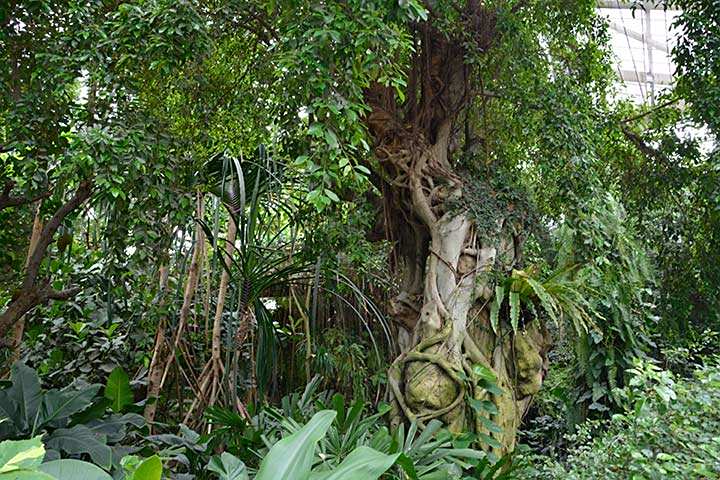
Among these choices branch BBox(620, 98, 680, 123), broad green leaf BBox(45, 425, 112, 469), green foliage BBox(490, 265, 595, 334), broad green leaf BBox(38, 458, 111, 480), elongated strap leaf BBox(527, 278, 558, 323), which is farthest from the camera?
branch BBox(620, 98, 680, 123)

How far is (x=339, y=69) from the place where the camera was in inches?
90.5

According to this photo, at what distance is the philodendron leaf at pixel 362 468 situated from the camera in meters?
1.76

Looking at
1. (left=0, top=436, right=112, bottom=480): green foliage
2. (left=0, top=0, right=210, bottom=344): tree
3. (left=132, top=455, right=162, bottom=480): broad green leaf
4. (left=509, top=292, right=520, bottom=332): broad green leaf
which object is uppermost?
(left=0, top=0, right=210, bottom=344): tree

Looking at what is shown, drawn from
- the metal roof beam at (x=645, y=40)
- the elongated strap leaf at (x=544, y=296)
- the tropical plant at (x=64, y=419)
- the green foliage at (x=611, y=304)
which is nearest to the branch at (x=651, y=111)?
the green foliage at (x=611, y=304)

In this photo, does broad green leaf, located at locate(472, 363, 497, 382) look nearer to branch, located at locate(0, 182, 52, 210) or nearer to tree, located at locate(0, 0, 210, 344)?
tree, located at locate(0, 0, 210, 344)

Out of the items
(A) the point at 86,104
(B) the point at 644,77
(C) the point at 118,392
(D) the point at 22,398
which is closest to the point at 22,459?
(A) the point at 86,104

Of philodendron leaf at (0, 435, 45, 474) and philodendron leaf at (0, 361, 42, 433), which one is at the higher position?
philodendron leaf at (0, 435, 45, 474)

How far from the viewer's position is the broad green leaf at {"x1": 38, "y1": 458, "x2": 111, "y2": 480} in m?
1.68

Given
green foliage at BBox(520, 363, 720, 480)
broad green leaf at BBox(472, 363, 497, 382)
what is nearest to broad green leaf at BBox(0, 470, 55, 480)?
green foliage at BBox(520, 363, 720, 480)

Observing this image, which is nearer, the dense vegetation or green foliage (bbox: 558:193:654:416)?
the dense vegetation

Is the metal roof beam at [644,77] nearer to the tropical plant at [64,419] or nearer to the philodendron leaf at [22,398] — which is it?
the tropical plant at [64,419]

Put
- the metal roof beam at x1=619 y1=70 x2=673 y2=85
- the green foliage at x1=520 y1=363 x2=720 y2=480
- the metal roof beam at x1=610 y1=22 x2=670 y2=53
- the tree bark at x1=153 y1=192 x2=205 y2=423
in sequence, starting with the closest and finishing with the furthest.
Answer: the green foliage at x1=520 y1=363 x2=720 y2=480 < the tree bark at x1=153 y1=192 x2=205 y2=423 < the metal roof beam at x1=610 y1=22 x2=670 y2=53 < the metal roof beam at x1=619 y1=70 x2=673 y2=85

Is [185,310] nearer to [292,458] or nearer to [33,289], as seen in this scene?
[33,289]

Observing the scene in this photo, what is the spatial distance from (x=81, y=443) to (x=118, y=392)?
635mm
